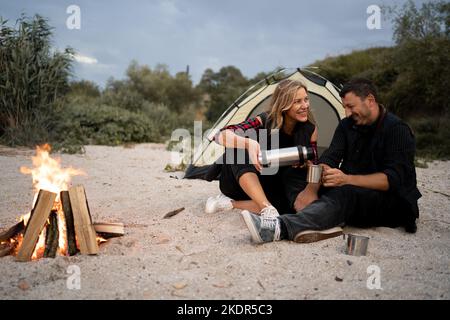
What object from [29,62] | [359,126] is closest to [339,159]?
[359,126]

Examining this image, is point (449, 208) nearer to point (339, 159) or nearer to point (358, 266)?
point (339, 159)

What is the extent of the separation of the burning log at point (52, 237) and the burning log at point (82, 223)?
5.3 inches

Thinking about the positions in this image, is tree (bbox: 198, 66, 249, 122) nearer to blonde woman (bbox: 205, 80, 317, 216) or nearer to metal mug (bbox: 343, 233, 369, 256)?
blonde woman (bbox: 205, 80, 317, 216)

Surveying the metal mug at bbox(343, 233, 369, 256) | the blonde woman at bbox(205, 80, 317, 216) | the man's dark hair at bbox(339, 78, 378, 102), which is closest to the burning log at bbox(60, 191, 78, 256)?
the blonde woman at bbox(205, 80, 317, 216)

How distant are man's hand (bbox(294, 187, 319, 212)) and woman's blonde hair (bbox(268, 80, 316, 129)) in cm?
57

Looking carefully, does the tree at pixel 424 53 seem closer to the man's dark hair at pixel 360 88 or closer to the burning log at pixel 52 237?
the man's dark hair at pixel 360 88

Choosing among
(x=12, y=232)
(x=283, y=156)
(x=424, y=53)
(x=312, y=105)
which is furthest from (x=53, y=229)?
(x=424, y=53)

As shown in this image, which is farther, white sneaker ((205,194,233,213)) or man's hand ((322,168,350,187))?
white sneaker ((205,194,233,213))

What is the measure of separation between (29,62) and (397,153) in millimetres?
6954

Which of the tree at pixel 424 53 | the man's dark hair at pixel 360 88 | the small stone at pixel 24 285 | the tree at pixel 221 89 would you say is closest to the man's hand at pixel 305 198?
the man's dark hair at pixel 360 88

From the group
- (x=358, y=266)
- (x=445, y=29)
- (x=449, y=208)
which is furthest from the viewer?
(x=445, y=29)

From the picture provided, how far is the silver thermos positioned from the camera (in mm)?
3072

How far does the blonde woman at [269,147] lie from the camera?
3.15 metres
